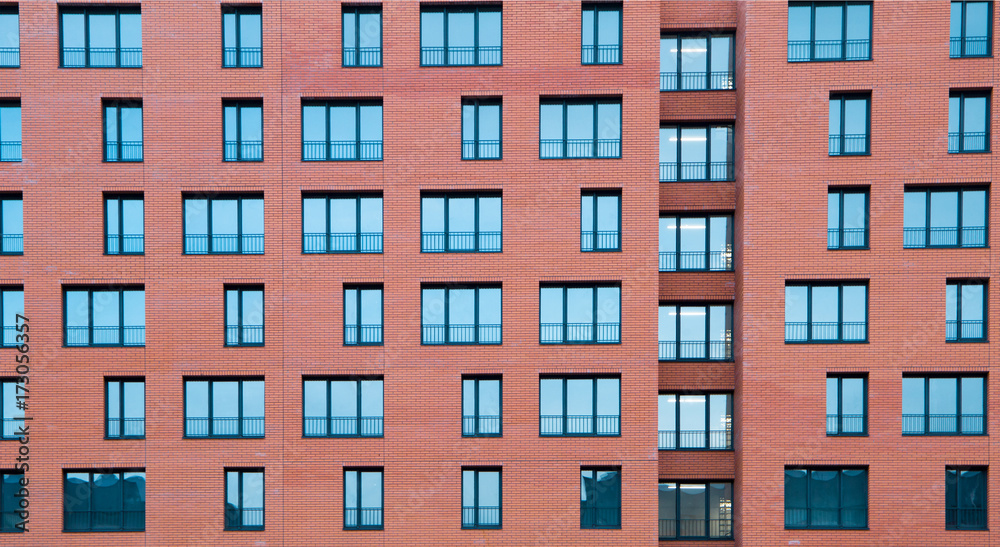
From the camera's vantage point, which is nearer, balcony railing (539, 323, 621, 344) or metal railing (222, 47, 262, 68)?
balcony railing (539, 323, 621, 344)

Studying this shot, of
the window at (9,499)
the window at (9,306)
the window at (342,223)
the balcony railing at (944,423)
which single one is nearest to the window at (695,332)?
the balcony railing at (944,423)

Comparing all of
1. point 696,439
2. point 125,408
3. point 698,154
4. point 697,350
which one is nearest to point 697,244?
point 698,154

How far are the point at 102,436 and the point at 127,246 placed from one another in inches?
232

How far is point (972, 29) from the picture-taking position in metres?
19.9

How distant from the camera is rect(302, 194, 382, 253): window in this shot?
786 inches

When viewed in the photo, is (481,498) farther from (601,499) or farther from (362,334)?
(362,334)

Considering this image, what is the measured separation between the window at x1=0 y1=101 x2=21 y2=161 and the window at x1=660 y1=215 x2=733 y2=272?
69.1ft

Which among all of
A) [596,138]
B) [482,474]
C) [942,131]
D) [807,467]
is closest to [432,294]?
[482,474]

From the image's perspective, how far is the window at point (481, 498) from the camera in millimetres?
19547

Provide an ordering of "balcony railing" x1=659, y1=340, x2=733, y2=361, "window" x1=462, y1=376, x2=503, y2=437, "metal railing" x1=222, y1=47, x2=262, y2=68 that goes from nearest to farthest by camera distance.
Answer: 1. "window" x1=462, y1=376, x2=503, y2=437
2. "metal railing" x1=222, y1=47, x2=262, y2=68
3. "balcony railing" x1=659, y1=340, x2=733, y2=361

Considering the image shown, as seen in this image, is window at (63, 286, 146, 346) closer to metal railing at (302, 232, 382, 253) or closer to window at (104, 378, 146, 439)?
window at (104, 378, 146, 439)

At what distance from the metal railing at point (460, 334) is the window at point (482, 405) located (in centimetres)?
119

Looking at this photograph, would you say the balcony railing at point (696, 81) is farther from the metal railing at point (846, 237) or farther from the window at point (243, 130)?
the window at point (243, 130)

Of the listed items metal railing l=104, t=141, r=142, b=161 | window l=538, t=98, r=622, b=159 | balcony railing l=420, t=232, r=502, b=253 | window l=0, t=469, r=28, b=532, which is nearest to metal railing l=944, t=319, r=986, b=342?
window l=538, t=98, r=622, b=159
